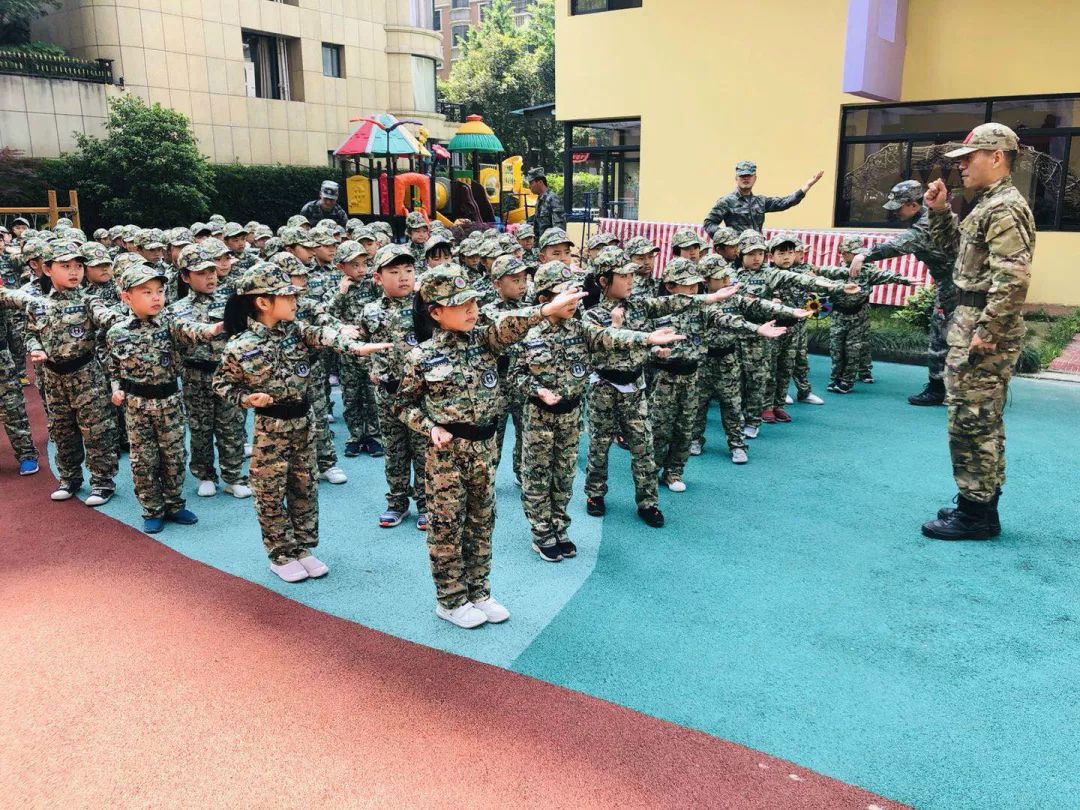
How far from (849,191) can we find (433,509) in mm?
12447

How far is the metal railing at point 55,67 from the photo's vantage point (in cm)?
2073

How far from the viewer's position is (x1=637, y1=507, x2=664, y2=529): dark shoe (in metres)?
6.25

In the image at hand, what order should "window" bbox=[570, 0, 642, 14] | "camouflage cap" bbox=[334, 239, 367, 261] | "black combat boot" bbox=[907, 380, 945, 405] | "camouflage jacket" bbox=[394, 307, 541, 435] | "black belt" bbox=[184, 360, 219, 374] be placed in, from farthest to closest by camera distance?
"window" bbox=[570, 0, 642, 14]
"black combat boot" bbox=[907, 380, 945, 405]
"camouflage cap" bbox=[334, 239, 367, 261]
"black belt" bbox=[184, 360, 219, 374]
"camouflage jacket" bbox=[394, 307, 541, 435]

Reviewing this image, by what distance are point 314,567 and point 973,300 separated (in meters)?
4.76

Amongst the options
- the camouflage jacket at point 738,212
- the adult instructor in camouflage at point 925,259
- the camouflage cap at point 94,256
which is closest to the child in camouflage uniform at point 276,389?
the camouflage cap at point 94,256

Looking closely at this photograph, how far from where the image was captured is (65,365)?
21.8ft

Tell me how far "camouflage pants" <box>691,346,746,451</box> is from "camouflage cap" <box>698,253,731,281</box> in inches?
28.5

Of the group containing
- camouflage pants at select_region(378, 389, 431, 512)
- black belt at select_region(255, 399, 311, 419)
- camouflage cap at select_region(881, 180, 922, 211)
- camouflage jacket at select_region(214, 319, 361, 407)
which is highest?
camouflage cap at select_region(881, 180, 922, 211)

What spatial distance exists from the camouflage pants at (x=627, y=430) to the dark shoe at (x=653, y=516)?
0.03 m

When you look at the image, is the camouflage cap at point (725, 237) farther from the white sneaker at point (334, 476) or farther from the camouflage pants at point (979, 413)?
the white sneaker at point (334, 476)

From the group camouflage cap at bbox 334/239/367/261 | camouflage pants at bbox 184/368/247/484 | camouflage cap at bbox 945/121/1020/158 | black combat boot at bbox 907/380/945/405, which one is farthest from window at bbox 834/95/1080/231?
camouflage pants at bbox 184/368/247/484

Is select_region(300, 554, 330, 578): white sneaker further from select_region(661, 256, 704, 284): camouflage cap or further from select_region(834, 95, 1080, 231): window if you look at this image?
select_region(834, 95, 1080, 231): window

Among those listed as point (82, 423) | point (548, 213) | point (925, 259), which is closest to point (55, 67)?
point (548, 213)

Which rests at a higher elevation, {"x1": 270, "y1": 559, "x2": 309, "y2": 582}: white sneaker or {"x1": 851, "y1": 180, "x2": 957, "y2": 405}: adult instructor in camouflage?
{"x1": 851, "y1": 180, "x2": 957, "y2": 405}: adult instructor in camouflage
